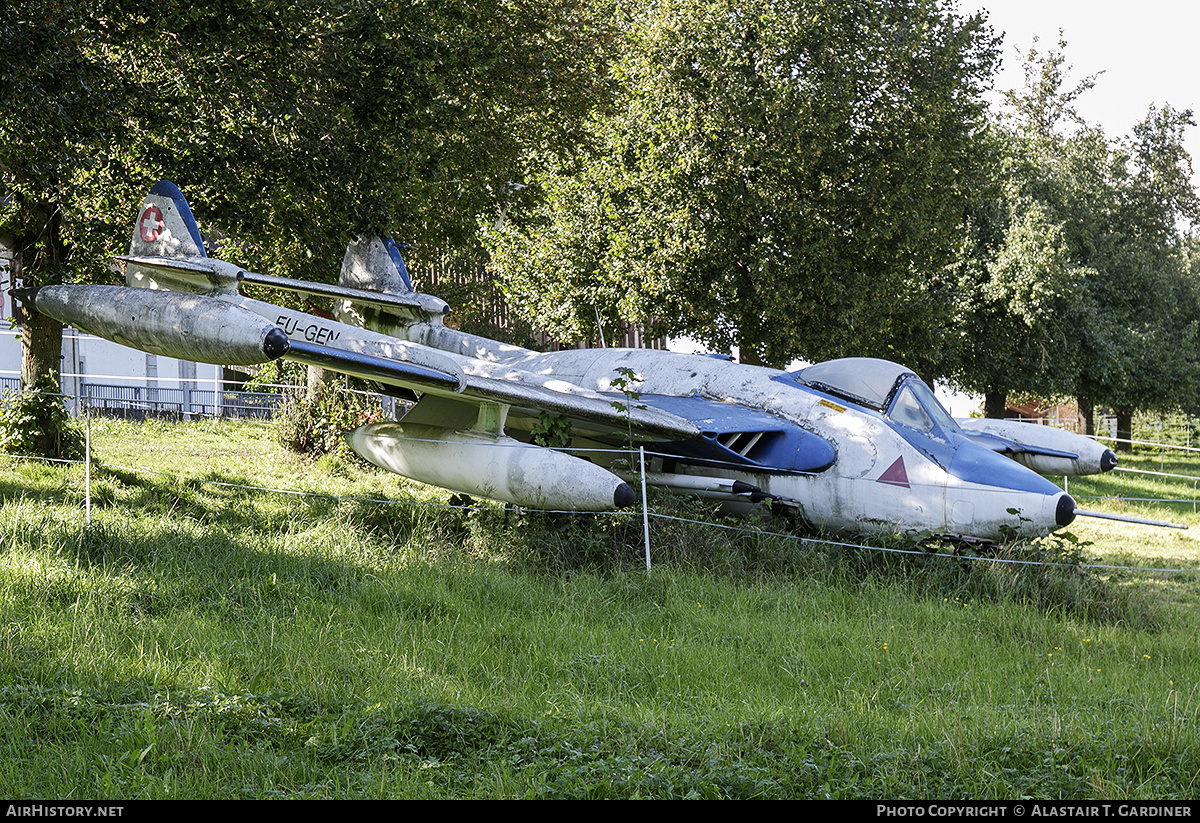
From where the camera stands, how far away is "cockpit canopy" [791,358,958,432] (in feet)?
33.9

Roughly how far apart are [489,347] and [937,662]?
343 inches

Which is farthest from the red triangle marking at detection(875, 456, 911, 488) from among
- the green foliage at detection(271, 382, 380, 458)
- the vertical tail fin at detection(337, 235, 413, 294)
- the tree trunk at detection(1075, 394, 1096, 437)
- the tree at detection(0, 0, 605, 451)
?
the tree trunk at detection(1075, 394, 1096, 437)

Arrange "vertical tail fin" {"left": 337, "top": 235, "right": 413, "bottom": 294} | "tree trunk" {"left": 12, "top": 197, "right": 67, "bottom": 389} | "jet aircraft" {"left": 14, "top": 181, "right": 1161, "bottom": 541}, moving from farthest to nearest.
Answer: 1. "tree trunk" {"left": 12, "top": 197, "right": 67, "bottom": 389}
2. "vertical tail fin" {"left": 337, "top": 235, "right": 413, "bottom": 294}
3. "jet aircraft" {"left": 14, "top": 181, "right": 1161, "bottom": 541}

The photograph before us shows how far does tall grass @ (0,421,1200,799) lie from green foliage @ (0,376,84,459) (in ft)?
10.1

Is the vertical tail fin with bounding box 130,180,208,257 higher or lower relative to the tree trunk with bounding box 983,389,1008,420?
higher

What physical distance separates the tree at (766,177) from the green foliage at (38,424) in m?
9.85

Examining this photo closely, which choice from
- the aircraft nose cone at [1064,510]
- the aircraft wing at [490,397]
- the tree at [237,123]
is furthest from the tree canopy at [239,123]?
the aircraft nose cone at [1064,510]

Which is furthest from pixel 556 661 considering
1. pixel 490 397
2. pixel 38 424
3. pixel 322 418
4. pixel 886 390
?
pixel 322 418

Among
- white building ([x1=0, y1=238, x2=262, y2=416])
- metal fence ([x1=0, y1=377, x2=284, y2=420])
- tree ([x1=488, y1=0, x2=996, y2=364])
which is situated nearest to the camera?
tree ([x1=488, y1=0, x2=996, y2=364])

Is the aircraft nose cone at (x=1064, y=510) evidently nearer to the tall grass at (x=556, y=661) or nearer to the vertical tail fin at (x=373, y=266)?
the tall grass at (x=556, y=661)

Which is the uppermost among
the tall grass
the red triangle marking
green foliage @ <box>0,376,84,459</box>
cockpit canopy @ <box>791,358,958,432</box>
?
cockpit canopy @ <box>791,358,958,432</box>

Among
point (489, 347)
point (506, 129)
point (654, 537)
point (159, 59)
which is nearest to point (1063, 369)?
point (506, 129)

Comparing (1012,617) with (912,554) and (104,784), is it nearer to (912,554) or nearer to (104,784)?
(912,554)

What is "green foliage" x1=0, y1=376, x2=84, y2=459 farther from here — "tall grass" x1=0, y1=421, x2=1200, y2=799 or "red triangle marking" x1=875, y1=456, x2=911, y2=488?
"red triangle marking" x1=875, y1=456, x2=911, y2=488
